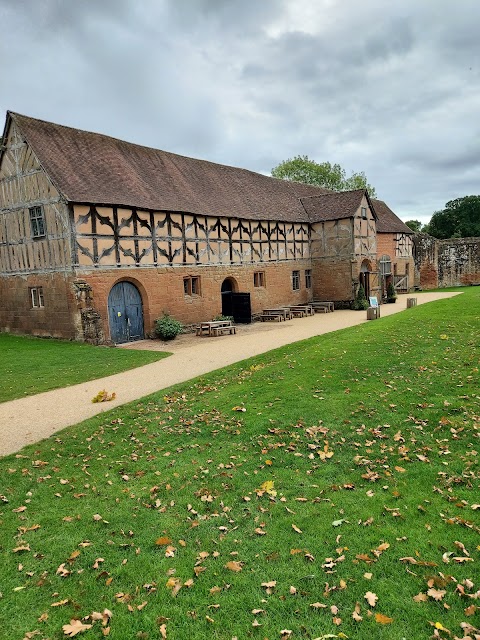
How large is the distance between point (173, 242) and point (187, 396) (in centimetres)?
1300

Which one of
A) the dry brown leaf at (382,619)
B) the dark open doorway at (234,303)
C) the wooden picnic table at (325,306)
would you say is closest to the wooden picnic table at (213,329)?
the dark open doorway at (234,303)

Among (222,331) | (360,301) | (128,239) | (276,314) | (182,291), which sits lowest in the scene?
(222,331)

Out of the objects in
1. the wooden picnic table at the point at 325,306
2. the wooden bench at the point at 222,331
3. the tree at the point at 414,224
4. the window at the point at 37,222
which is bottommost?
the wooden bench at the point at 222,331

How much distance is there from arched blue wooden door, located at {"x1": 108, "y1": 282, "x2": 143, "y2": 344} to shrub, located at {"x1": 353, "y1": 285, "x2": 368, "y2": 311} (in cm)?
1481

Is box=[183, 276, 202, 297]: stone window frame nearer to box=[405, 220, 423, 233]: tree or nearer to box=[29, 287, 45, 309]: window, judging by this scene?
box=[29, 287, 45, 309]: window

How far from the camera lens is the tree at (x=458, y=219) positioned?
61156 millimetres

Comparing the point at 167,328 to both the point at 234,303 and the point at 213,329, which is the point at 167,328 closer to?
the point at 213,329

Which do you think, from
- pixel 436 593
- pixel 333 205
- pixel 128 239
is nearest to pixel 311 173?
pixel 333 205

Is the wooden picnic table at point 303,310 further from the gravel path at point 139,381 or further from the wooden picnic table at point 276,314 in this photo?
the gravel path at point 139,381

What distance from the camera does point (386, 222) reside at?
130ft

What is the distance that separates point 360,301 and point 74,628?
88.4 ft

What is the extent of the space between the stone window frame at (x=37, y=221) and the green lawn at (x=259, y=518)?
1273cm

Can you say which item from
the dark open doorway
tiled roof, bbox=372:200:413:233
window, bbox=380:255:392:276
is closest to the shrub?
the dark open doorway

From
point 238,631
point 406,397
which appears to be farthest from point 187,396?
point 238,631
